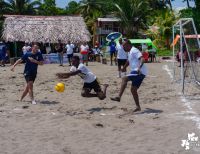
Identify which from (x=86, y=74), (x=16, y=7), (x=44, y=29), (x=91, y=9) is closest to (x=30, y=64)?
(x=86, y=74)

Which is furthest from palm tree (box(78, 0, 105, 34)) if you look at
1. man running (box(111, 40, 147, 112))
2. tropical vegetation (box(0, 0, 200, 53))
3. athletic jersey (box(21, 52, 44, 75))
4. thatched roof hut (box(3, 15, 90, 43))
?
man running (box(111, 40, 147, 112))

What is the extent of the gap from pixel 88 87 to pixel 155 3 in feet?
187

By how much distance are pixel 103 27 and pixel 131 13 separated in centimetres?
2375

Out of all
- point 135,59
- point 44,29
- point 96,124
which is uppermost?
point 44,29

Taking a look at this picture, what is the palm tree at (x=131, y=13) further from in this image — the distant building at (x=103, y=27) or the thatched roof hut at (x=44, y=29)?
the distant building at (x=103, y=27)

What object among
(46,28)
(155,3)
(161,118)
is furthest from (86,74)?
(155,3)

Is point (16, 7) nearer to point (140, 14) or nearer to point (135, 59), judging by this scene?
point (140, 14)

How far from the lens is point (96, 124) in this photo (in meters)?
8.34

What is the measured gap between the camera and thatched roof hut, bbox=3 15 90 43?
35.0 metres

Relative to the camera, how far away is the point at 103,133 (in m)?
7.57

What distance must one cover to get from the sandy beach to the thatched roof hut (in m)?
22.5

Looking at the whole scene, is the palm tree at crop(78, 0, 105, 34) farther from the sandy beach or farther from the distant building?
the sandy beach

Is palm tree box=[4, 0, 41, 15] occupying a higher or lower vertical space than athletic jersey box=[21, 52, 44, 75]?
higher

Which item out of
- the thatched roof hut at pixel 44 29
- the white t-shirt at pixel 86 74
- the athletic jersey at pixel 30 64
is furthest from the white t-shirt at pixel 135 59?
the thatched roof hut at pixel 44 29
